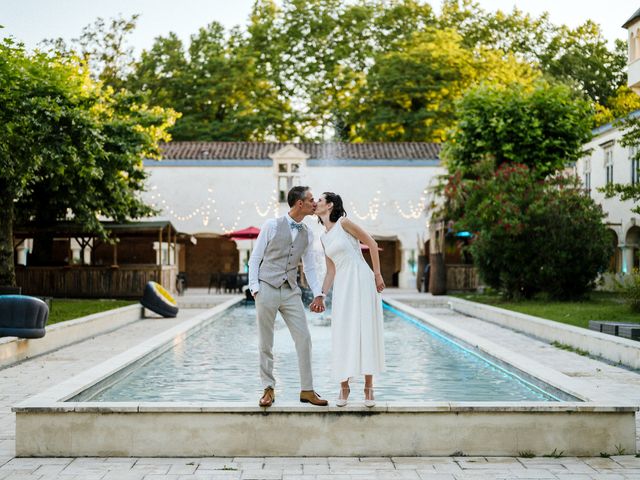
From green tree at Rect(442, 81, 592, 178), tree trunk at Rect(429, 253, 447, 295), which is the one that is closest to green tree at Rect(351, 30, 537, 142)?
green tree at Rect(442, 81, 592, 178)

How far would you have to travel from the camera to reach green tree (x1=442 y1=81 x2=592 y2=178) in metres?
29.9

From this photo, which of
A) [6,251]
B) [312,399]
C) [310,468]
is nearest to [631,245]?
[6,251]

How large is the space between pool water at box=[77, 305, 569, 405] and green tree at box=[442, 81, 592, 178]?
15794 mm

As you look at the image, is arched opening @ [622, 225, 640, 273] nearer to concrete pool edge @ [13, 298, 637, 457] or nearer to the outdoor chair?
the outdoor chair

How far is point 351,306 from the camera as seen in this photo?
6707 millimetres

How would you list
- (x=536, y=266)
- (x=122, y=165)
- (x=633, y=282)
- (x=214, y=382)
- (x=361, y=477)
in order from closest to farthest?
(x=361, y=477), (x=214, y=382), (x=633, y=282), (x=536, y=266), (x=122, y=165)

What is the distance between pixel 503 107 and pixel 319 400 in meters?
25.0

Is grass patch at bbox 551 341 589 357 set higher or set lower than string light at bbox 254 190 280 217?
lower

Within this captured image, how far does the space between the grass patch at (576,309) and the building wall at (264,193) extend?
1462cm

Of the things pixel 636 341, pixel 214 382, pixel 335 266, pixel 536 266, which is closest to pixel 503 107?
pixel 536 266

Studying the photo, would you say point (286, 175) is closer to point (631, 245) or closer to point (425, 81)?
point (425, 81)

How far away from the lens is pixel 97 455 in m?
6.48

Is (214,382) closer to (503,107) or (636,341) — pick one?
(636,341)

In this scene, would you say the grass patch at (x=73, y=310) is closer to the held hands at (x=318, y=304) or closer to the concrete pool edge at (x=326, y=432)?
the concrete pool edge at (x=326, y=432)
